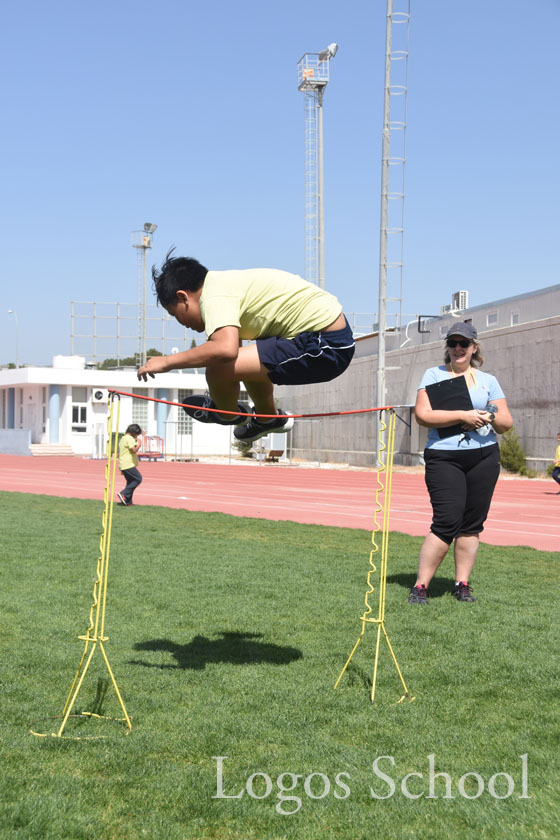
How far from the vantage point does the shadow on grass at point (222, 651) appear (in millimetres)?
5348

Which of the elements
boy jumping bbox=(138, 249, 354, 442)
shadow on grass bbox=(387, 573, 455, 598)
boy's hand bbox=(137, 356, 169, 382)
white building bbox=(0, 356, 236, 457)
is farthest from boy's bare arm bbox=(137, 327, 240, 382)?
white building bbox=(0, 356, 236, 457)

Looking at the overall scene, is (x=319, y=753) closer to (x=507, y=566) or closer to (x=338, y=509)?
(x=507, y=566)

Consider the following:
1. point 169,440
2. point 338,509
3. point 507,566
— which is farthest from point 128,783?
point 169,440

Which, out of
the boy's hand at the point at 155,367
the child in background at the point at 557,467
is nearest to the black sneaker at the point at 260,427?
the boy's hand at the point at 155,367

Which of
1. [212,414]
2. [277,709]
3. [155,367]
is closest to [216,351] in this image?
[155,367]

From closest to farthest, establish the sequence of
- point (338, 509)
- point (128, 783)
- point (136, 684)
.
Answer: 1. point (128, 783)
2. point (136, 684)
3. point (338, 509)

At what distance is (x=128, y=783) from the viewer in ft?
11.6

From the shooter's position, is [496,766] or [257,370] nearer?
[496,766]

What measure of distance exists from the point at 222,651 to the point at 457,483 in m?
2.57

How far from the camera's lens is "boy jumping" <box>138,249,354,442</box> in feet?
14.4

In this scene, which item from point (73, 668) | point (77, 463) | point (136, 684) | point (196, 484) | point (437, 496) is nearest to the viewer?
point (136, 684)

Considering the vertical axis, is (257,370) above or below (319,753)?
above

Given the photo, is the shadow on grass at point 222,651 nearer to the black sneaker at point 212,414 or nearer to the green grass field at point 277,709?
the green grass field at point 277,709

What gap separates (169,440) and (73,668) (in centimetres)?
4580
